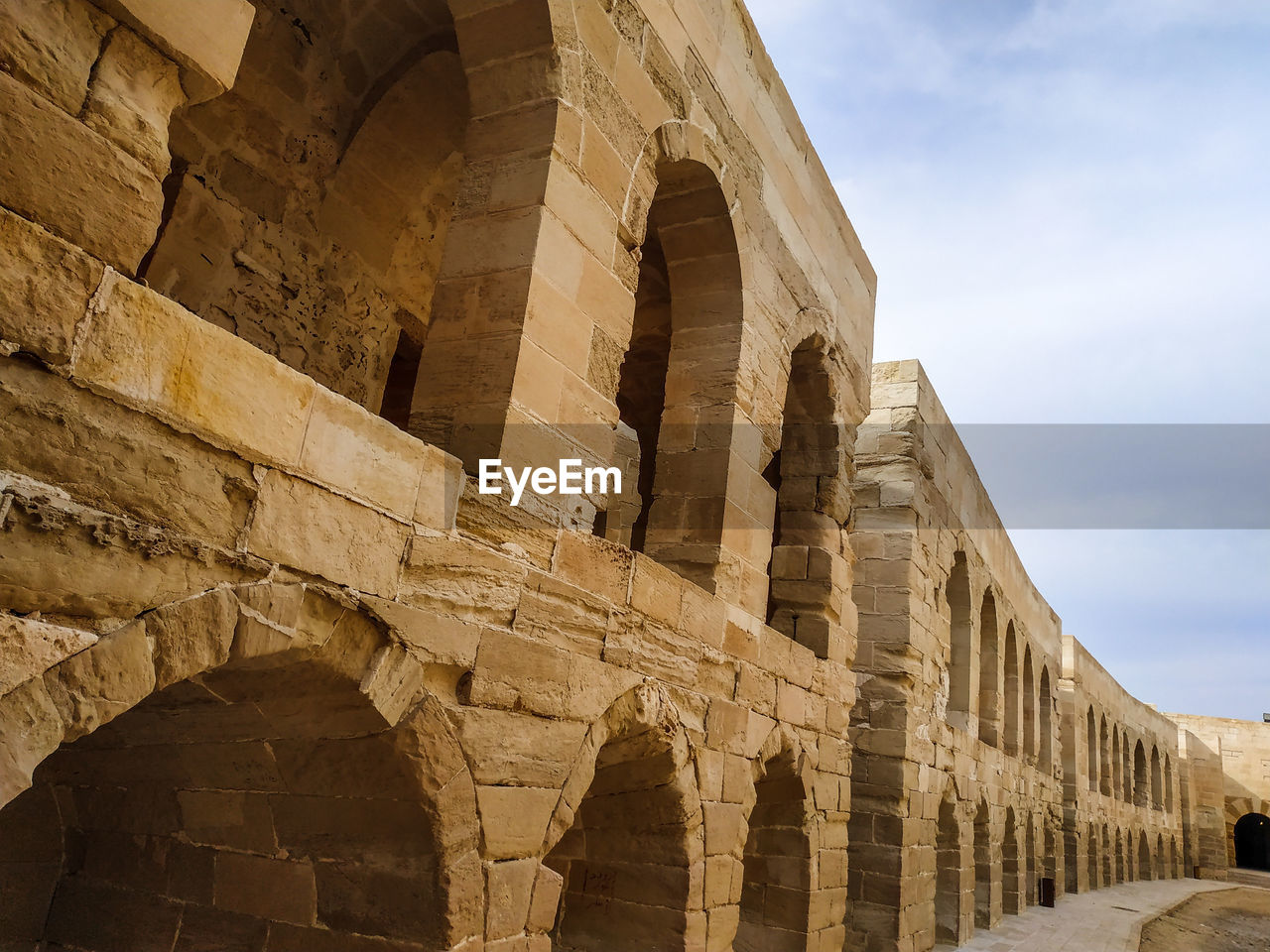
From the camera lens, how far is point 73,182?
6.43 feet

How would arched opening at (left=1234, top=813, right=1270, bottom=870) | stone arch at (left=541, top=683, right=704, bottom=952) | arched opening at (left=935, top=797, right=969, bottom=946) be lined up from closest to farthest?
stone arch at (left=541, top=683, right=704, bottom=952) → arched opening at (left=935, top=797, right=969, bottom=946) → arched opening at (left=1234, top=813, right=1270, bottom=870)

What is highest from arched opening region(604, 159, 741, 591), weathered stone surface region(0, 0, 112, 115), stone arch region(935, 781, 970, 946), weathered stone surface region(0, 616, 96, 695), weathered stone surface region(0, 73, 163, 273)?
arched opening region(604, 159, 741, 591)

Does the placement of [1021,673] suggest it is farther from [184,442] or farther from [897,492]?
[184,442]

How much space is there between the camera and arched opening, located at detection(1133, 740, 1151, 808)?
24167 millimetres

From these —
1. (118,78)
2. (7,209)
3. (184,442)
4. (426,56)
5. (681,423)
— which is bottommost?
(184,442)

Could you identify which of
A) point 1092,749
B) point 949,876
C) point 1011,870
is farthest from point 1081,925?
point 1092,749

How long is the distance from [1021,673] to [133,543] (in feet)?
45.0

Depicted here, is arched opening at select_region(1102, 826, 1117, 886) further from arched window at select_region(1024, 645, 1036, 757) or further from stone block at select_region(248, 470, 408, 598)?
stone block at select_region(248, 470, 408, 598)

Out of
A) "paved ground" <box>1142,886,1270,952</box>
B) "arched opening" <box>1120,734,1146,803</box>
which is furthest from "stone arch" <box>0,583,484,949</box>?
"arched opening" <box>1120,734,1146,803</box>

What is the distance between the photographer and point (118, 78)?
2.08m

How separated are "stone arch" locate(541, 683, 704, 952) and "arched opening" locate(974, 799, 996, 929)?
7159 mm

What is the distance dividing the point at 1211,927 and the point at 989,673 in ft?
20.7

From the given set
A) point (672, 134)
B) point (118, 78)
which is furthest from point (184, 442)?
point (672, 134)

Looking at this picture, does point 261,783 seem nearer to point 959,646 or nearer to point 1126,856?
point 959,646
